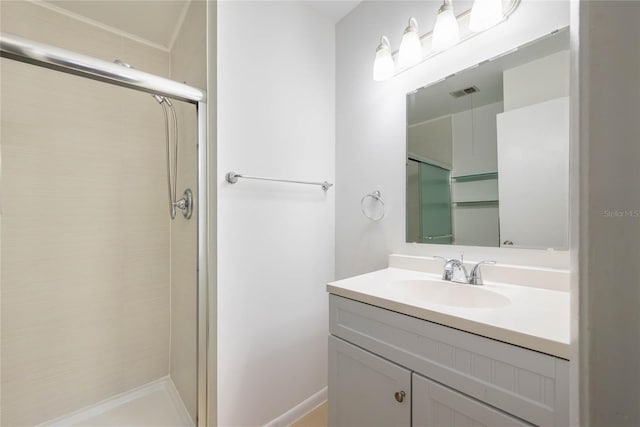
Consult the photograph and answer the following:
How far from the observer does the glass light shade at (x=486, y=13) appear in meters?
1.02

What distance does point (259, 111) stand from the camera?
1354 millimetres

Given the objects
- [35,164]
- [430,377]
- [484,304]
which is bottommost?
[430,377]

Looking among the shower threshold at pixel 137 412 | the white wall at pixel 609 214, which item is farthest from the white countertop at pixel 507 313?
the shower threshold at pixel 137 412

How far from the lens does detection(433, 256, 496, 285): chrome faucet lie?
3.47 feet

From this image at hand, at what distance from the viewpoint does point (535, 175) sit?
1.01m

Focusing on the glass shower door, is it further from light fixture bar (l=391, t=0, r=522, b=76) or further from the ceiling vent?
light fixture bar (l=391, t=0, r=522, b=76)

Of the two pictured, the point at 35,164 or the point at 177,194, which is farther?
the point at 177,194

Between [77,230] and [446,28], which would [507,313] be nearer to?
[446,28]

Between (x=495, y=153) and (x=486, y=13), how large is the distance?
1.74ft

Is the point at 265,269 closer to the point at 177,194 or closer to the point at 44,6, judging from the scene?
the point at 177,194

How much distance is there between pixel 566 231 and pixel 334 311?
865mm

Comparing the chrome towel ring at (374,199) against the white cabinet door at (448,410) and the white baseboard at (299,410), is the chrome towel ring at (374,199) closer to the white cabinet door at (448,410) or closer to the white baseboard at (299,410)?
the white cabinet door at (448,410)

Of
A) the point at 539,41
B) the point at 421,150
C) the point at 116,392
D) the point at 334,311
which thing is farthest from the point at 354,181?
the point at 116,392

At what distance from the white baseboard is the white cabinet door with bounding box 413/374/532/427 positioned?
2.95 feet
